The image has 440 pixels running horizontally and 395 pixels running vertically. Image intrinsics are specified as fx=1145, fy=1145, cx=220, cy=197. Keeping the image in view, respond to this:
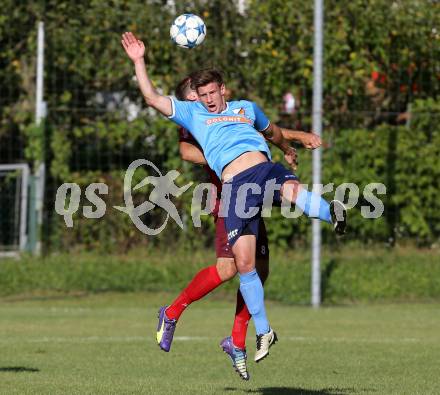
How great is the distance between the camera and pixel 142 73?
7.49 metres

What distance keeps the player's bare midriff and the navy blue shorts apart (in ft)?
0.14

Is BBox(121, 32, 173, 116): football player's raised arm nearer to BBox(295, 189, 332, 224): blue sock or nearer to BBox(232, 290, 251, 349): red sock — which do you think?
BBox(295, 189, 332, 224): blue sock

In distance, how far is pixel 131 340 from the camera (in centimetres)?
1148

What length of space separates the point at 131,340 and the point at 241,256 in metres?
4.32

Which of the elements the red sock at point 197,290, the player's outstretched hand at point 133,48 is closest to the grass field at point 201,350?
the red sock at point 197,290

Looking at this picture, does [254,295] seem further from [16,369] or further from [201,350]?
[201,350]

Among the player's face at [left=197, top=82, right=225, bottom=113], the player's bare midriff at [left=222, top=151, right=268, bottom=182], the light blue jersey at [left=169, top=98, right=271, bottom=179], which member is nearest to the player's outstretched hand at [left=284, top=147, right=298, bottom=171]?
the light blue jersey at [left=169, top=98, right=271, bottom=179]

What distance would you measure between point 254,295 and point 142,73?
1622 mm

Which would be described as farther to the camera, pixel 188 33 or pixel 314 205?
pixel 188 33

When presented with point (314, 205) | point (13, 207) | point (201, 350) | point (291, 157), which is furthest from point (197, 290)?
point (13, 207)

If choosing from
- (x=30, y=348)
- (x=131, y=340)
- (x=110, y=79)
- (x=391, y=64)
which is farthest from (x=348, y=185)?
(x=30, y=348)

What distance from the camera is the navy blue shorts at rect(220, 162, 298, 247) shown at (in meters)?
7.43

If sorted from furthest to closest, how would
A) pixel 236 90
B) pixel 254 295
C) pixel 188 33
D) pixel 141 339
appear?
pixel 236 90 < pixel 141 339 < pixel 188 33 < pixel 254 295

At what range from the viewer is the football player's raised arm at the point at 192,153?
825 centimetres
